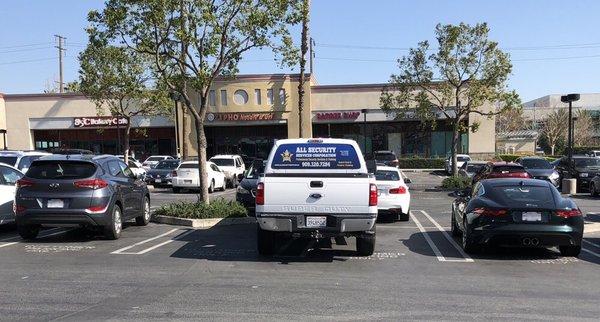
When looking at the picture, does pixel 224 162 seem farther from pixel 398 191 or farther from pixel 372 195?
pixel 372 195

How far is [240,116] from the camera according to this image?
4562 cm

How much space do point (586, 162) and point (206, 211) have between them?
19.7m

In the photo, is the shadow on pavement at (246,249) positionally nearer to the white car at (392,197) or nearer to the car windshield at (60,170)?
the car windshield at (60,170)

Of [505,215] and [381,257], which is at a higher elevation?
[505,215]

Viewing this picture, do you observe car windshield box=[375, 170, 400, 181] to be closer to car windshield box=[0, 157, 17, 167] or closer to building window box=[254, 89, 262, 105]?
car windshield box=[0, 157, 17, 167]

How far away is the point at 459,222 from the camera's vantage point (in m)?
11.5

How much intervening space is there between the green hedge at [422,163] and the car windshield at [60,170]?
35451mm

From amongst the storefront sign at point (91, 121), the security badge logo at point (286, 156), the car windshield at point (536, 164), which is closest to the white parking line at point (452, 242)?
the security badge logo at point (286, 156)

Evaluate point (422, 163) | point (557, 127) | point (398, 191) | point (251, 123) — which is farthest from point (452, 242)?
point (557, 127)

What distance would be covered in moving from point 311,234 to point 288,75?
36.6 meters

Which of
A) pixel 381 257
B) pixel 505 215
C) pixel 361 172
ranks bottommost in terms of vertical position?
pixel 381 257

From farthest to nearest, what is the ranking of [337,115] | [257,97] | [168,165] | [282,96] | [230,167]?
[337,115] → [257,97] → [282,96] → [230,167] → [168,165]

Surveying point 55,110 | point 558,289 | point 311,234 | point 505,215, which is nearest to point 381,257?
point 311,234

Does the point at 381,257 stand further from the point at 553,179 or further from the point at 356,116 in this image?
the point at 356,116
